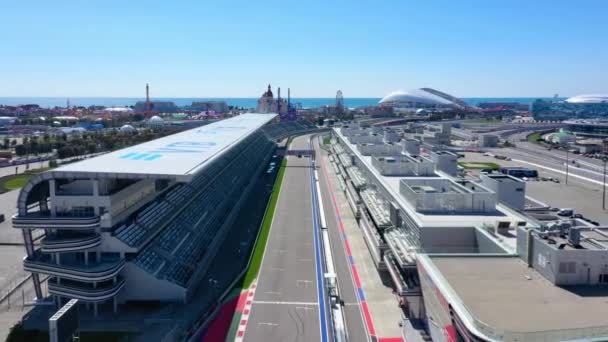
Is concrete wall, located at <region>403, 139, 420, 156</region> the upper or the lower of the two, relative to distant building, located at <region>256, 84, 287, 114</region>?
lower

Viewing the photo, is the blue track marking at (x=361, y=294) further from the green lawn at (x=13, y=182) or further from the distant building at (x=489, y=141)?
the distant building at (x=489, y=141)

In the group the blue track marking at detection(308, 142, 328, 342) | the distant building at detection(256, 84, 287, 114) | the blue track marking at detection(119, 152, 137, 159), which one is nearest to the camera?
the blue track marking at detection(308, 142, 328, 342)

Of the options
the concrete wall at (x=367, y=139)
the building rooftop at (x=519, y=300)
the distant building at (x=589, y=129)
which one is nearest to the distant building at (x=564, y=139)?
the distant building at (x=589, y=129)

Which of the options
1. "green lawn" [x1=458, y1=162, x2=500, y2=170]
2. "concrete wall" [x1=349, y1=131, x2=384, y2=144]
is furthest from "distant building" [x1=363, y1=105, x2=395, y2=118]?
"concrete wall" [x1=349, y1=131, x2=384, y2=144]

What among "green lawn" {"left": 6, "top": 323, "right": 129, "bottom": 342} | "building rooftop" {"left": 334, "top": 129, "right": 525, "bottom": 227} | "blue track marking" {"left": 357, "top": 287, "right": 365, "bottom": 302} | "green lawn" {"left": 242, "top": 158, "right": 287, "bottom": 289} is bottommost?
"green lawn" {"left": 6, "top": 323, "right": 129, "bottom": 342}

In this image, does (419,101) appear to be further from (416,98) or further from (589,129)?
→ (589,129)

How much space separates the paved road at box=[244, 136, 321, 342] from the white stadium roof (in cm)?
14964

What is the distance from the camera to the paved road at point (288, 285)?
64.9 feet

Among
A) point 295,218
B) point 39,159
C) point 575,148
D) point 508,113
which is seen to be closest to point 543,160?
point 575,148

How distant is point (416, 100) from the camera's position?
598 ft

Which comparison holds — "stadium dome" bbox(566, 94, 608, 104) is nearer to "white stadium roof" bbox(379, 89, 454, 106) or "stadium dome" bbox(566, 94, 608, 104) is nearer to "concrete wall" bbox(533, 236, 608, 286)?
"white stadium roof" bbox(379, 89, 454, 106)

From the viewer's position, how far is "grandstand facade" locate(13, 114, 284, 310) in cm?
2105

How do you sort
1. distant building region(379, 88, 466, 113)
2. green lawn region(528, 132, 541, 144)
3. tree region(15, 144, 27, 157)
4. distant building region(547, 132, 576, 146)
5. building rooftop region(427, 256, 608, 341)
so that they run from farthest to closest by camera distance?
distant building region(379, 88, 466, 113) → green lawn region(528, 132, 541, 144) → distant building region(547, 132, 576, 146) → tree region(15, 144, 27, 157) → building rooftop region(427, 256, 608, 341)

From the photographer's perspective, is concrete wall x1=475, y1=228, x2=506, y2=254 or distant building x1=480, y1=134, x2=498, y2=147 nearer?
concrete wall x1=475, y1=228, x2=506, y2=254
